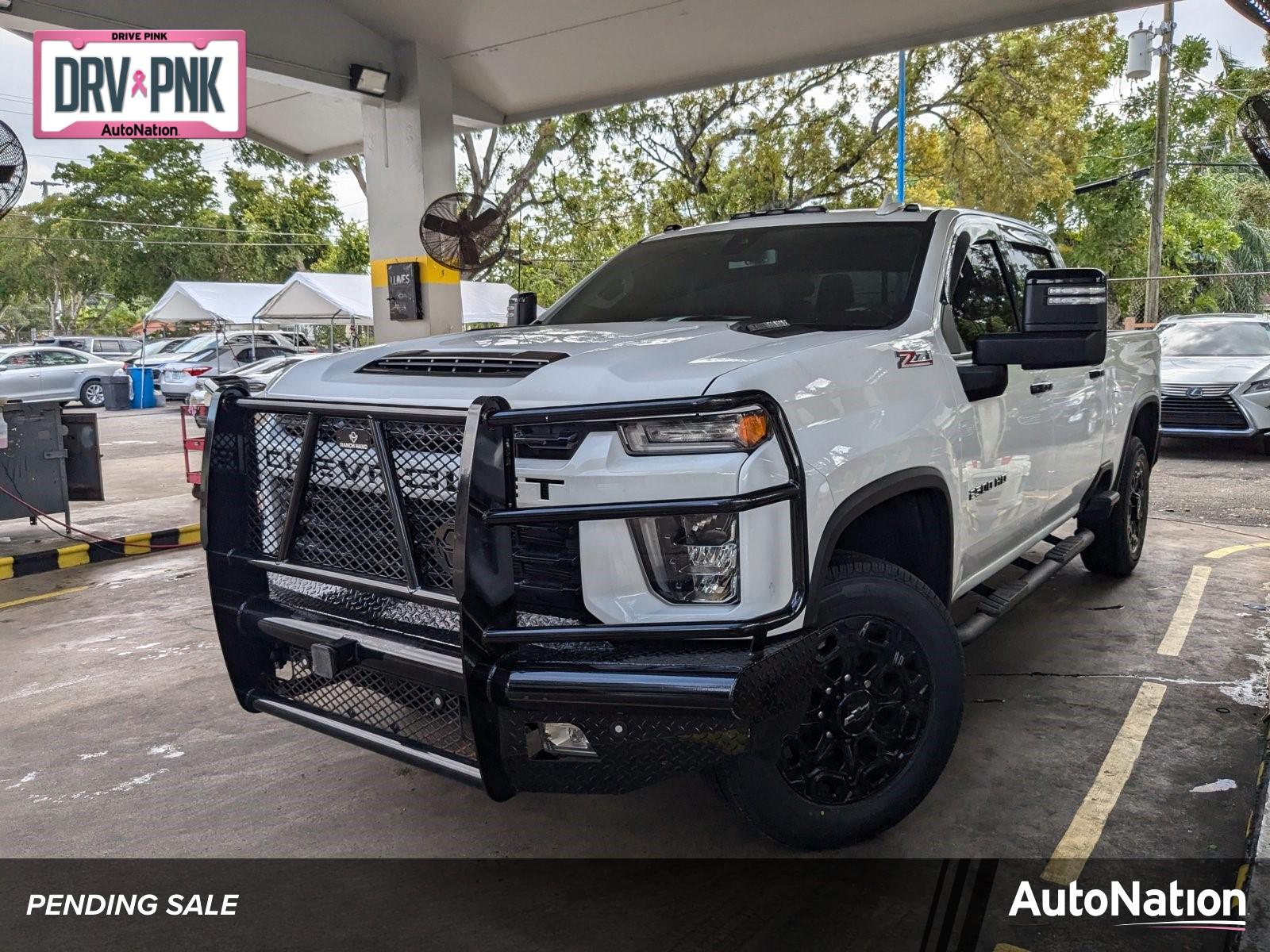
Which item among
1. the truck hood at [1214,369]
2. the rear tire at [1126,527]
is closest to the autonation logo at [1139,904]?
the rear tire at [1126,527]

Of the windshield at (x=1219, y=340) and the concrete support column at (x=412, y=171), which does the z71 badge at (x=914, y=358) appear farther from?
the windshield at (x=1219, y=340)

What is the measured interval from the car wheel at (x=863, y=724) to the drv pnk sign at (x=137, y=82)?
854cm

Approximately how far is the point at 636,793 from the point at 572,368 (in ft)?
5.48

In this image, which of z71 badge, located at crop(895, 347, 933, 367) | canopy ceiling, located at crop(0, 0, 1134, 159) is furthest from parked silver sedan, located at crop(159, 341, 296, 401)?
z71 badge, located at crop(895, 347, 933, 367)

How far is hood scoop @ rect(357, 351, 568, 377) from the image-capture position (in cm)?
296

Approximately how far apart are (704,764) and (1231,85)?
33280 mm

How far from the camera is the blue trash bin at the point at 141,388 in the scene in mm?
25234

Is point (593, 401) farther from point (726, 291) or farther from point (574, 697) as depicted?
point (726, 291)

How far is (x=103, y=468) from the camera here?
13.5m

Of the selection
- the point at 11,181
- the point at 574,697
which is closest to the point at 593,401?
the point at 574,697

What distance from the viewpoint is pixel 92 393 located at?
81.7 ft

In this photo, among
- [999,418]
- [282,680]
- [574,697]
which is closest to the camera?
[574,697]

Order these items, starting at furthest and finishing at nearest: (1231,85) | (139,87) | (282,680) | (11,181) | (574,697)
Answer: (1231,85), (139,87), (11,181), (282,680), (574,697)

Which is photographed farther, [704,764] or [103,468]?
[103,468]
